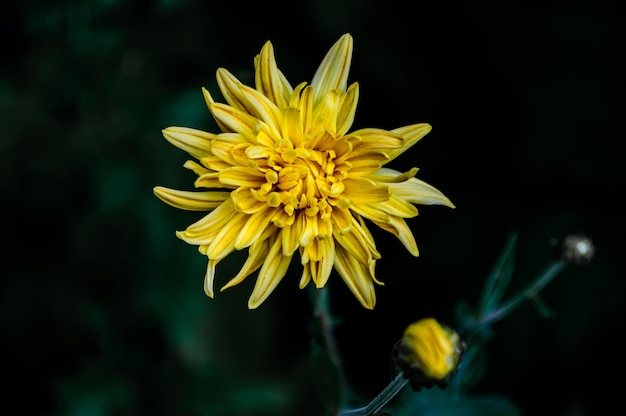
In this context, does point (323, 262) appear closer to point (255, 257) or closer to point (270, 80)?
point (255, 257)

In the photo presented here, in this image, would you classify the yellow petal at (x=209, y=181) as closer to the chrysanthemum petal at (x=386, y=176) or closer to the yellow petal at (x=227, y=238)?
the yellow petal at (x=227, y=238)

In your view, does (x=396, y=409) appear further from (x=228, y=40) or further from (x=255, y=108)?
(x=228, y=40)

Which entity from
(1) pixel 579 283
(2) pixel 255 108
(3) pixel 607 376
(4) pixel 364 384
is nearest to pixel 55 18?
(2) pixel 255 108

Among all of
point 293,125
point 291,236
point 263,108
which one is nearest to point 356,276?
point 291,236

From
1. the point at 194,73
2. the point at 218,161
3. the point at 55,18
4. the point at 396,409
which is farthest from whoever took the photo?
the point at 194,73

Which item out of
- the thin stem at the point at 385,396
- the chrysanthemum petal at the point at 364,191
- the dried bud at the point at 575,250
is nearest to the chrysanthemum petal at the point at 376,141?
the chrysanthemum petal at the point at 364,191

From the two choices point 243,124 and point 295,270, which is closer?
point 243,124
